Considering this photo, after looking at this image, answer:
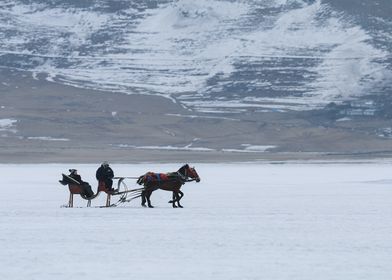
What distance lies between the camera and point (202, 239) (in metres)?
25.7

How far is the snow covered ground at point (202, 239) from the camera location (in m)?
21.0

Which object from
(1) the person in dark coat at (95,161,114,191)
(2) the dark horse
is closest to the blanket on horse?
(2) the dark horse

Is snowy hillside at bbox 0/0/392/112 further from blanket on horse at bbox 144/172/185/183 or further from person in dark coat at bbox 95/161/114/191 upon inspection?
blanket on horse at bbox 144/172/185/183

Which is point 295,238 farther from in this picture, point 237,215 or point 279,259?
point 237,215

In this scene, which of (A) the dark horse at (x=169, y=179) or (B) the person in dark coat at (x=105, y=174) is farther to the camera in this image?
(B) the person in dark coat at (x=105, y=174)

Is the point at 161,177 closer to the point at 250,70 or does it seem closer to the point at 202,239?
the point at 202,239

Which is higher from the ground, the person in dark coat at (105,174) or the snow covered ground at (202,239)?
the person in dark coat at (105,174)

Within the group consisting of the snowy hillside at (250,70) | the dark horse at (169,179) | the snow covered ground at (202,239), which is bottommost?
the snow covered ground at (202,239)

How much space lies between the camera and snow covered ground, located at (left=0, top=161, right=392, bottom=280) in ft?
68.7

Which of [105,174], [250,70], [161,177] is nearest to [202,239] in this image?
[161,177]

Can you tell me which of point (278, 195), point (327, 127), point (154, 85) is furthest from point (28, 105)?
point (278, 195)

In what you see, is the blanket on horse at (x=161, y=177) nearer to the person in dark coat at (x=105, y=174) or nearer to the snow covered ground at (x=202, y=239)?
the snow covered ground at (x=202, y=239)

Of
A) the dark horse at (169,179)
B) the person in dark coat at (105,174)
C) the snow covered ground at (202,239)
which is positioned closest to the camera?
the snow covered ground at (202,239)

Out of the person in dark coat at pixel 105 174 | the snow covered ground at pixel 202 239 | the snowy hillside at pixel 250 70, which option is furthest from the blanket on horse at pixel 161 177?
the snowy hillside at pixel 250 70
